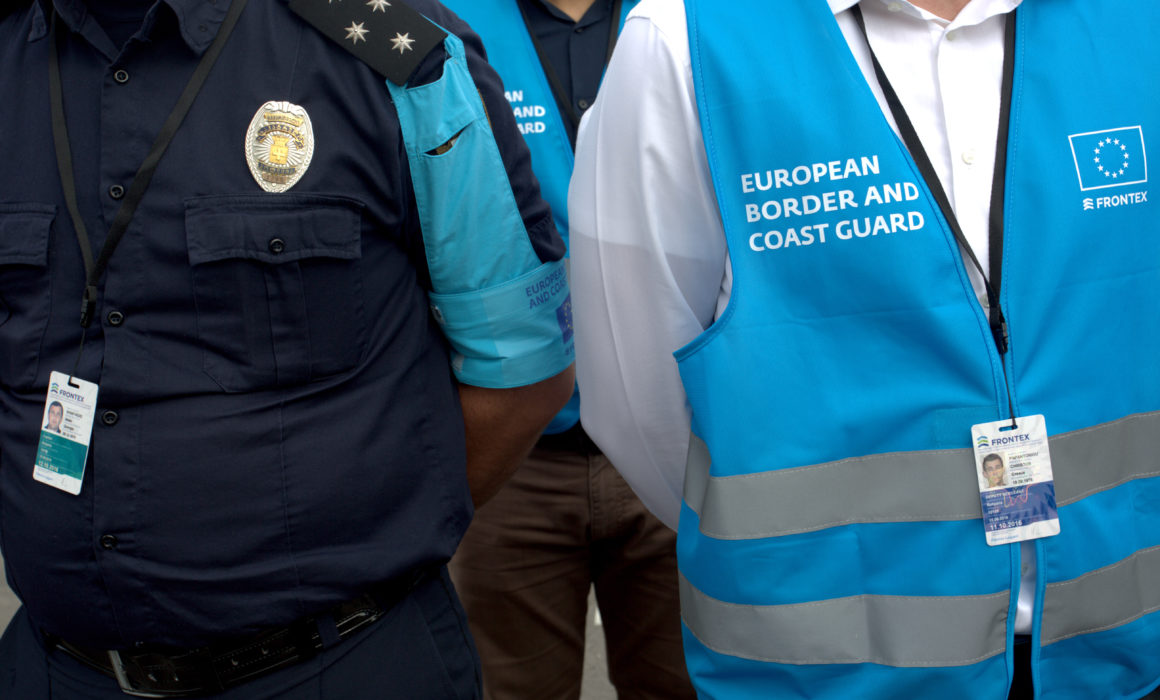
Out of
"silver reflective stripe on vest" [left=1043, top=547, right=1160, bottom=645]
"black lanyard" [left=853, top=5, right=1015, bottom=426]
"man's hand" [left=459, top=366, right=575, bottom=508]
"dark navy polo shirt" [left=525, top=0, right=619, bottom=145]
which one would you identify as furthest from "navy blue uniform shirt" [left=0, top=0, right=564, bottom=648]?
"silver reflective stripe on vest" [left=1043, top=547, right=1160, bottom=645]

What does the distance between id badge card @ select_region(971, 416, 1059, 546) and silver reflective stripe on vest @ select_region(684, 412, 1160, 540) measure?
2cm

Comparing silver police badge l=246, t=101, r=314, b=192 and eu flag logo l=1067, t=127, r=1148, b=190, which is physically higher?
silver police badge l=246, t=101, r=314, b=192

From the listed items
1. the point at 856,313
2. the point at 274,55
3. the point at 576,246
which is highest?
the point at 274,55

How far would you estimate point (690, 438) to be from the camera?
55.8 inches

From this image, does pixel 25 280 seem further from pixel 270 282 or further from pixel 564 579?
pixel 564 579

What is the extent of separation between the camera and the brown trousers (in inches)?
92.2

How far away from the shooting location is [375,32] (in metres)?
1.56

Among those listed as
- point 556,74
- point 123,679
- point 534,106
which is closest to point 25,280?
point 123,679

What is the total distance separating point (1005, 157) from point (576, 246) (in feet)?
1.99

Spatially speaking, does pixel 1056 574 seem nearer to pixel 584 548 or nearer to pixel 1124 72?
pixel 1124 72

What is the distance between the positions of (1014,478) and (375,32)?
1105 millimetres

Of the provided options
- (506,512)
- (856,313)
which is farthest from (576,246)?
(506,512)

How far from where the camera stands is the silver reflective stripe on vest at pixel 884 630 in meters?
1.23

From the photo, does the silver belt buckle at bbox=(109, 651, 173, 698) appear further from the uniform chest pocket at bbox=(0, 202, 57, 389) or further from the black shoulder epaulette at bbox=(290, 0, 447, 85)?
the black shoulder epaulette at bbox=(290, 0, 447, 85)
